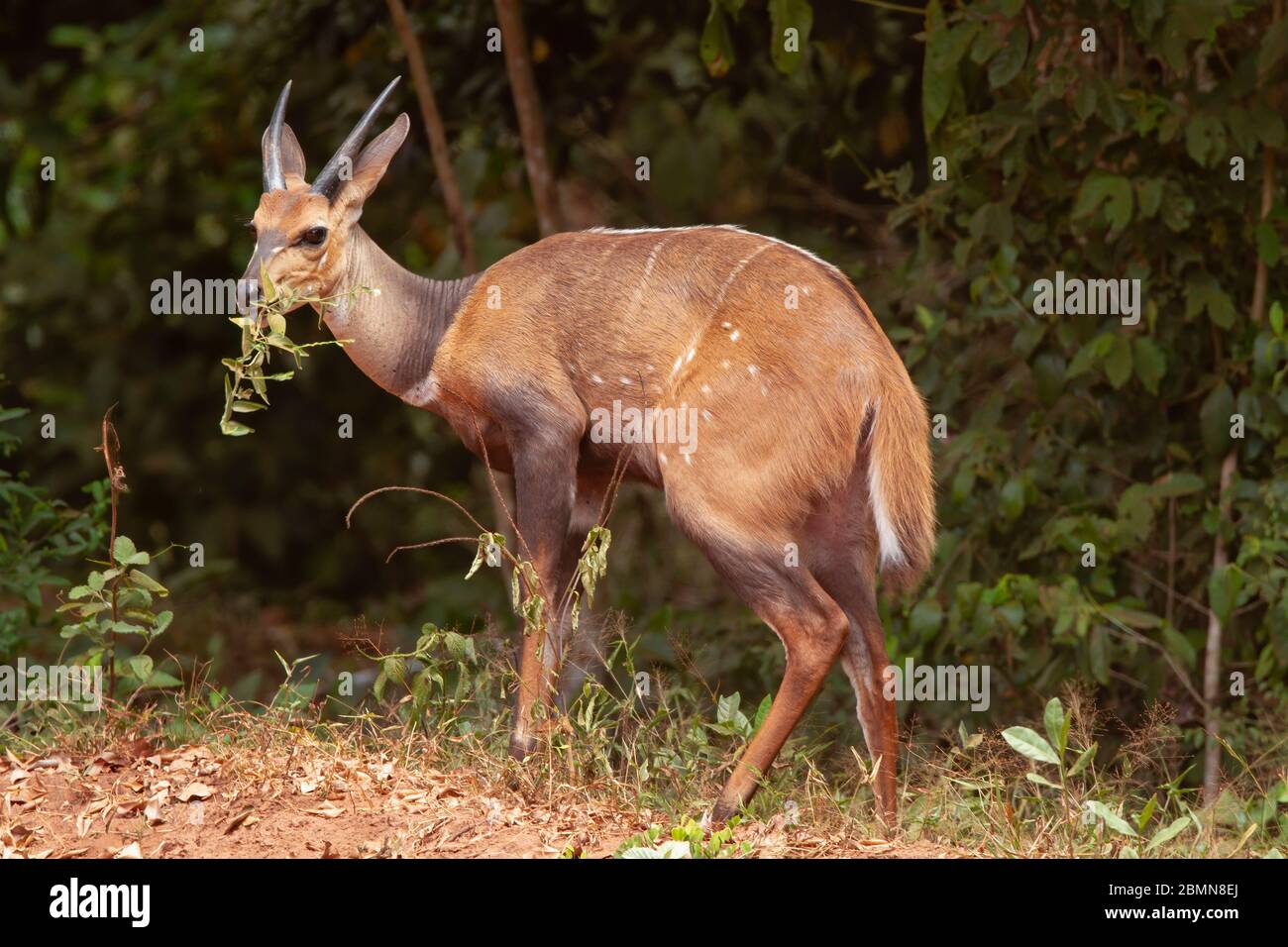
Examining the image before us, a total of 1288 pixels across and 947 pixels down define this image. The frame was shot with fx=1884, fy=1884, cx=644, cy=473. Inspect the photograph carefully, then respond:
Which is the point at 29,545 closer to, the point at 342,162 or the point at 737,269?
the point at 342,162

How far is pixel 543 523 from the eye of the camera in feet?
20.6

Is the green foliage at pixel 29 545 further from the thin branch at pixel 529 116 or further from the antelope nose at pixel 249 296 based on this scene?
the thin branch at pixel 529 116

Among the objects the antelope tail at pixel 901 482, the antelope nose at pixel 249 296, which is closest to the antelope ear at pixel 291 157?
the antelope nose at pixel 249 296

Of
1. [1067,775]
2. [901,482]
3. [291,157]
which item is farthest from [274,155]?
[1067,775]

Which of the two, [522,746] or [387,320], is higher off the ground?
[387,320]

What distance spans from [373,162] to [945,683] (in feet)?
10.7

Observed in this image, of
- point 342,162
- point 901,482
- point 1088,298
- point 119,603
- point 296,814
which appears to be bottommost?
point 296,814

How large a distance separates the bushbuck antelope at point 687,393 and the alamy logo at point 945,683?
5.01 ft

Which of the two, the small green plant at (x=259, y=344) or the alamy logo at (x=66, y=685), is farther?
the alamy logo at (x=66, y=685)

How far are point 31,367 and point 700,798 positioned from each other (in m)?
6.19

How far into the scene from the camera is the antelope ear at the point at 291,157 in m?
6.85

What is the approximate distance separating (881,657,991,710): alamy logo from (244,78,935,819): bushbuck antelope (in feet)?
5.01

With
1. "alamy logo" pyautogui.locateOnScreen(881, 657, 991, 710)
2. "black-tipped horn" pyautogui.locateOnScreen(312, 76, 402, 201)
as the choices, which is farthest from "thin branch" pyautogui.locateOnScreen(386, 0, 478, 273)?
"alamy logo" pyautogui.locateOnScreen(881, 657, 991, 710)
